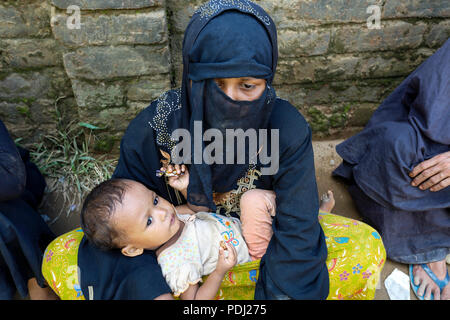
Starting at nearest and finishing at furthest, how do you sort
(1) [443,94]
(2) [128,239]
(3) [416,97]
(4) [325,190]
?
1. (2) [128,239]
2. (1) [443,94]
3. (3) [416,97]
4. (4) [325,190]

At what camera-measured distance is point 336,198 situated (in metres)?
2.85

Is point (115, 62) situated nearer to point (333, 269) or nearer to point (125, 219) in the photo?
point (125, 219)

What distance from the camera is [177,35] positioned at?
2574 mm

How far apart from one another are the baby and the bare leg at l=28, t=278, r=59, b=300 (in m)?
0.75

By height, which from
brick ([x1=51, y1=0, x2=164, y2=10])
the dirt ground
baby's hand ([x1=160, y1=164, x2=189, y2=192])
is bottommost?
the dirt ground

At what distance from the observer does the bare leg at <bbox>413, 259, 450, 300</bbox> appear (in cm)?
221

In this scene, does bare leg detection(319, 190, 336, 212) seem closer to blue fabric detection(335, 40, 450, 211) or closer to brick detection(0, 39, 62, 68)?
blue fabric detection(335, 40, 450, 211)

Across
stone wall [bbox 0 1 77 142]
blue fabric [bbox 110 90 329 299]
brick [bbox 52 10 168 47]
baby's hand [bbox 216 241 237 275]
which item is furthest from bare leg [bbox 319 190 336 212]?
stone wall [bbox 0 1 77 142]

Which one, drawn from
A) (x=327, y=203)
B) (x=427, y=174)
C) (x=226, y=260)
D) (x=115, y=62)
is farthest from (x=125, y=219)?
(x=427, y=174)

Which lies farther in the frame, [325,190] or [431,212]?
[325,190]
